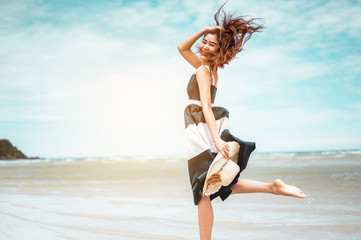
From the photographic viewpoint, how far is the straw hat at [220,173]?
240cm

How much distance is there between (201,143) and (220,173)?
0.88 feet

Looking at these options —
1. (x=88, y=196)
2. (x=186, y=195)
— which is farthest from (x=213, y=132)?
(x=88, y=196)

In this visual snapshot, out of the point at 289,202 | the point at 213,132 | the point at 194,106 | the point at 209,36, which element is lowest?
the point at 289,202

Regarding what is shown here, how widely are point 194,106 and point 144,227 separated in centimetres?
167

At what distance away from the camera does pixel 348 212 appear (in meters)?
4.15

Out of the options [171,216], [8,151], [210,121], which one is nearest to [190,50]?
[210,121]

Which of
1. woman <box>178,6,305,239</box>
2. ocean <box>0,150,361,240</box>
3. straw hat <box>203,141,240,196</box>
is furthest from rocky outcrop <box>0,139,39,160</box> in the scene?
straw hat <box>203,141,240,196</box>

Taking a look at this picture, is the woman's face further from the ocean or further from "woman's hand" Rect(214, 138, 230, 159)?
the ocean

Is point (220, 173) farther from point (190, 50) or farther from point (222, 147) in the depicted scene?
point (190, 50)

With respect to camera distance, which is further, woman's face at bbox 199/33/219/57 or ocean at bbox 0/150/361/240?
ocean at bbox 0/150/361/240

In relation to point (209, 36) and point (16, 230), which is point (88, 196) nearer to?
point (16, 230)

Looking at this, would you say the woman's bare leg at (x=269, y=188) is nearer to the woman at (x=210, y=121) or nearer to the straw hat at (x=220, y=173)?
the woman at (x=210, y=121)

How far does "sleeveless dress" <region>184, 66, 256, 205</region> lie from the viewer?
2.52 m

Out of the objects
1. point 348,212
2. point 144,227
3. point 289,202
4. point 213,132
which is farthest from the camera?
point 289,202
